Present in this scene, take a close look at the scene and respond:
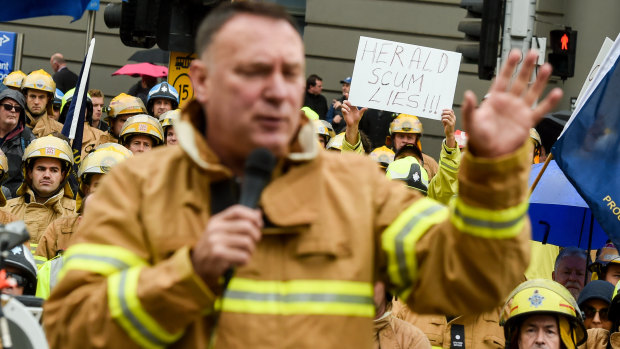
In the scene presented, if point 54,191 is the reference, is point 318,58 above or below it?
above

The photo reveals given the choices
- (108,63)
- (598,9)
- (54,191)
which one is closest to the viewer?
(54,191)

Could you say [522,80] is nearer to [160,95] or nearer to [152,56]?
[160,95]

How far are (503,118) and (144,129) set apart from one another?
29.3ft

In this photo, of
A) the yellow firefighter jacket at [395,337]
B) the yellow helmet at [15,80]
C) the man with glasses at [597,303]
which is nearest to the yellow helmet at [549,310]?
the yellow firefighter jacket at [395,337]

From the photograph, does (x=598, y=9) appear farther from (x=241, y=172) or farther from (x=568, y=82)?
(x=241, y=172)

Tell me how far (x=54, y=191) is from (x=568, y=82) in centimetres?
958

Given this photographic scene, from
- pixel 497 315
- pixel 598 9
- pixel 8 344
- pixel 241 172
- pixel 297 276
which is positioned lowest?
pixel 497 315

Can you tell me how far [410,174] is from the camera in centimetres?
944

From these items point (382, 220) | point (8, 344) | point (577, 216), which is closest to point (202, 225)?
point (382, 220)

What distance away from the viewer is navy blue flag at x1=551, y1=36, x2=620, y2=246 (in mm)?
7321

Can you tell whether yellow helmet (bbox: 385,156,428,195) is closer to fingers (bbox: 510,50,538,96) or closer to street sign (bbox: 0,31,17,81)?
fingers (bbox: 510,50,538,96)

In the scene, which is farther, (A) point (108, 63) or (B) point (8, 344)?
(A) point (108, 63)

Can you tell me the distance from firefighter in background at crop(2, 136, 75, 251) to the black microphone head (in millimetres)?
7626

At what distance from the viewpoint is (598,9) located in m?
17.7
